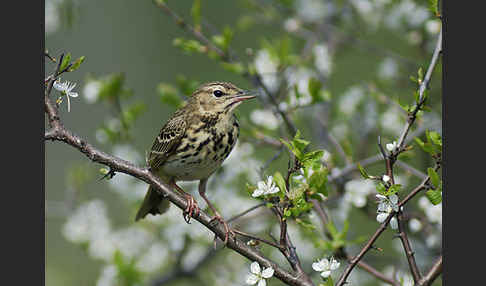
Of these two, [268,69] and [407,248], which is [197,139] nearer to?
[268,69]

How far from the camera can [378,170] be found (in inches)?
224

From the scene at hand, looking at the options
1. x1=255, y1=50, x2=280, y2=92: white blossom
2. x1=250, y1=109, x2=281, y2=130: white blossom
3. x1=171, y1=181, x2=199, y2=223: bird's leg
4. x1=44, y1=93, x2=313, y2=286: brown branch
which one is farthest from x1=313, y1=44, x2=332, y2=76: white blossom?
x1=44, y1=93, x2=313, y2=286: brown branch

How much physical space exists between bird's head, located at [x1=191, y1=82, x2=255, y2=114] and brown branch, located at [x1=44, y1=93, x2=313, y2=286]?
50.5 inches

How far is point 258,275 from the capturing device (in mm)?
2604

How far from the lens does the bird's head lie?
401cm

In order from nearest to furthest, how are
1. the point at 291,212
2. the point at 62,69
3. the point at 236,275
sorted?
1. the point at 62,69
2. the point at 291,212
3. the point at 236,275

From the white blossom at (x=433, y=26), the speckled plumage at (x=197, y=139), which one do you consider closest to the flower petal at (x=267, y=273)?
the speckled plumage at (x=197, y=139)

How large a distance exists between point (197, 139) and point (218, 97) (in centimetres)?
33

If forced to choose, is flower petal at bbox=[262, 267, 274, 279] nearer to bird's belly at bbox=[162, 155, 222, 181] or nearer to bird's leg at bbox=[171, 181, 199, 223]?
bird's leg at bbox=[171, 181, 199, 223]

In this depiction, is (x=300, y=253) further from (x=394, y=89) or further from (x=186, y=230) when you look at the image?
(x=394, y=89)

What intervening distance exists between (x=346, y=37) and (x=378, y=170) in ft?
4.23

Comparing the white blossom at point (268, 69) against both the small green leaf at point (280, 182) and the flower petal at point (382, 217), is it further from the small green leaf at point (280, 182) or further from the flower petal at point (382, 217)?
the flower petal at point (382, 217)

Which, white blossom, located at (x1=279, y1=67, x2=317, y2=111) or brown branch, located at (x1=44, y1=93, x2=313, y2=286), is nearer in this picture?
brown branch, located at (x1=44, y1=93, x2=313, y2=286)
